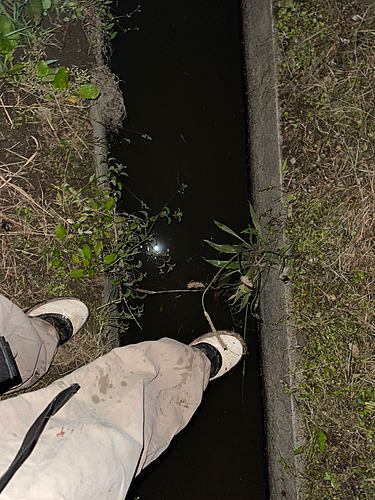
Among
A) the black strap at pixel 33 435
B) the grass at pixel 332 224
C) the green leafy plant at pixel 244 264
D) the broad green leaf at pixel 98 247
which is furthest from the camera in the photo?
the green leafy plant at pixel 244 264

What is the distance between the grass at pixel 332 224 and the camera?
2.02 metres

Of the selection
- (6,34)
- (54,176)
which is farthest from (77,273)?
(6,34)

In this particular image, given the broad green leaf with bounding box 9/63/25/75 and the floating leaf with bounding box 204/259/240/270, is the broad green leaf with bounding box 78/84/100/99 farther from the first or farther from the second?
the floating leaf with bounding box 204/259/240/270

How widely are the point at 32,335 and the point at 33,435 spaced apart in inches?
24.4

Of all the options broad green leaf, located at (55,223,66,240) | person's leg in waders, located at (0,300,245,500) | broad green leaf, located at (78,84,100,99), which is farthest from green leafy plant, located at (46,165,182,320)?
person's leg in waders, located at (0,300,245,500)

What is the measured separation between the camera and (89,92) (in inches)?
84.4

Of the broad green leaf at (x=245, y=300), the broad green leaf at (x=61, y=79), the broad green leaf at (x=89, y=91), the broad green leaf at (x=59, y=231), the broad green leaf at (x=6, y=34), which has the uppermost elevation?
the broad green leaf at (x=6, y=34)

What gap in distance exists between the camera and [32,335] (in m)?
1.68

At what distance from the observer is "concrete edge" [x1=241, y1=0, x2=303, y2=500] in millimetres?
2123

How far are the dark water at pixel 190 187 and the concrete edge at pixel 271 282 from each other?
0.30 ft

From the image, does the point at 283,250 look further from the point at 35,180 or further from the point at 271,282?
the point at 35,180

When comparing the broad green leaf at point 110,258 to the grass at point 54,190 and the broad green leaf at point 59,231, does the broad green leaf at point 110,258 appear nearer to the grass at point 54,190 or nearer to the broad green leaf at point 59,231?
the grass at point 54,190

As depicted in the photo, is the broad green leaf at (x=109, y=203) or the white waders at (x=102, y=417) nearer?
the white waders at (x=102, y=417)

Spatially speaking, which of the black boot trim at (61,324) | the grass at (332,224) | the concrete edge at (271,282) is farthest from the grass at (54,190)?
the grass at (332,224)
